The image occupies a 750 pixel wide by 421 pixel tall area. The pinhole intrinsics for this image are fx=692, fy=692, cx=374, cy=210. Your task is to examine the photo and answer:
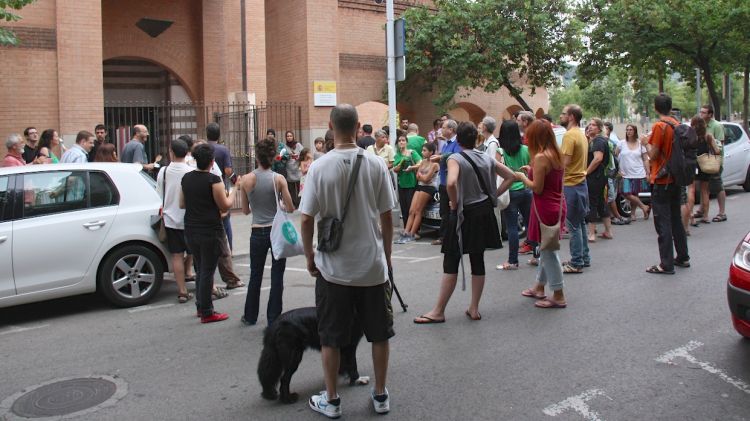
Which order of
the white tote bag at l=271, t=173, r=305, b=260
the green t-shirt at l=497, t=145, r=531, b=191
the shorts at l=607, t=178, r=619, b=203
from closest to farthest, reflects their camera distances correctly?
the white tote bag at l=271, t=173, r=305, b=260
the green t-shirt at l=497, t=145, r=531, b=191
the shorts at l=607, t=178, r=619, b=203

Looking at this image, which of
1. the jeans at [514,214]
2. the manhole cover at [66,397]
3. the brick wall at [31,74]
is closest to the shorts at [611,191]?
the jeans at [514,214]

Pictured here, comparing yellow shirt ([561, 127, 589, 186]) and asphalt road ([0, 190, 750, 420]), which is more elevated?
yellow shirt ([561, 127, 589, 186])

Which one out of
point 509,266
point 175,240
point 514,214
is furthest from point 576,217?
point 175,240

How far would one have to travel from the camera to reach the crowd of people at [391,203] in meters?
4.29

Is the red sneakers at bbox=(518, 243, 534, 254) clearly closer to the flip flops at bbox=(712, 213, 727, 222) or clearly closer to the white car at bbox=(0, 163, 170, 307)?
the flip flops at bbox=(712, 213, 727, 222)

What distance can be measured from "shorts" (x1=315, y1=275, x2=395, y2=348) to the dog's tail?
0.46 m

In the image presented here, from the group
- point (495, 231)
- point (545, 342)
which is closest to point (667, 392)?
point (545, 342)

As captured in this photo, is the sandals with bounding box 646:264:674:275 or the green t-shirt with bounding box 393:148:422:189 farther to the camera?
the green t-shirt with bounding box 393:148:422:189

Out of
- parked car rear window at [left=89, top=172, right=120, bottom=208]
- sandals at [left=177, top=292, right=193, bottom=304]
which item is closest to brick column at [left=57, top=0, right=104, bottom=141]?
parked car rear window at [left=89, top=172, right=120, bottom=208]

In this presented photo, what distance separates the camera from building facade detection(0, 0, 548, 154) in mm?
15117

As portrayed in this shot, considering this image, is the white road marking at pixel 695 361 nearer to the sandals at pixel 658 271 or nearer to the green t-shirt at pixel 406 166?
the sandals at pixel 658 271

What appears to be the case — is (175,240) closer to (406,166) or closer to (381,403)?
(381,403)

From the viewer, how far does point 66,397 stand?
500 cm

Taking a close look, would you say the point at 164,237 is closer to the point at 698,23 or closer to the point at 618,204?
the point at 618,204
